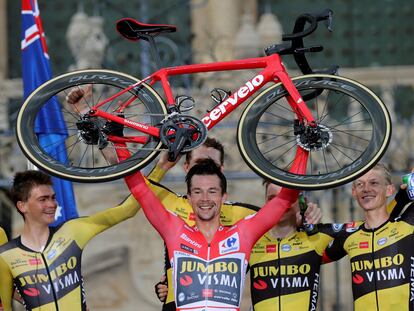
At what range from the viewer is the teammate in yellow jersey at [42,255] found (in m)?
7.93

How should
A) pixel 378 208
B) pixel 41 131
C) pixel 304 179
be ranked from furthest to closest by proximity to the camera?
pixel 41 131
pixel 378 208
pixel 304 179

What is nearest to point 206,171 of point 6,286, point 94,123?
point 94,123

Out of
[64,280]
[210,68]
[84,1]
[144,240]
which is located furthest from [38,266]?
[84,1]

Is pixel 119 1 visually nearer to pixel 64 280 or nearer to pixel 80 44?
pixel 80 44

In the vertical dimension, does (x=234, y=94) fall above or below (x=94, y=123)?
above

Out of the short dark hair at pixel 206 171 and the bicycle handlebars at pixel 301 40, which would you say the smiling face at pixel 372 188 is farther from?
the short dark hair at pixel 206 171

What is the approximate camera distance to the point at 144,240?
46.4 ft

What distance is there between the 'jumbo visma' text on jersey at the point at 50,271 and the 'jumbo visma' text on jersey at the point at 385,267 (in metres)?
1.64

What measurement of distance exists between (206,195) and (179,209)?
0.74 metres

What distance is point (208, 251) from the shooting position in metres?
7.80

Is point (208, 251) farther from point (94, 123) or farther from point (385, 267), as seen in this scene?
point (385, 267)

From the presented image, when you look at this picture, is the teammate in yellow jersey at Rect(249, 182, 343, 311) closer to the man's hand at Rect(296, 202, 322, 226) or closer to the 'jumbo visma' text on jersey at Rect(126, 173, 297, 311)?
the man's hand at Rect(296, 202, 322, 226)

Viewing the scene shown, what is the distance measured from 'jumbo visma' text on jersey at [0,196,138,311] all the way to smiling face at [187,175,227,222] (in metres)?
0.73

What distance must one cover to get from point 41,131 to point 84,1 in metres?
11.5
